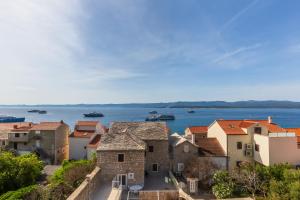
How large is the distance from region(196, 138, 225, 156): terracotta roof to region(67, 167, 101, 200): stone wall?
51.4 ft

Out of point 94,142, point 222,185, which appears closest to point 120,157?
point 222,185

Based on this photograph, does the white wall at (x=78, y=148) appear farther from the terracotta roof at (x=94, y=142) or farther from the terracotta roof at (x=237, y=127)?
the terracotta roof at (x=237, y=127)

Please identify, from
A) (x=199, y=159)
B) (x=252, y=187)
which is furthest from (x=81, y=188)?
(x=252, y=187)

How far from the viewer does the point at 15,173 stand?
35000 mm

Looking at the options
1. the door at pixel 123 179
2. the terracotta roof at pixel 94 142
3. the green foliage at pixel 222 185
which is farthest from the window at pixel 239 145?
the terracotta roof at pixel 94 142

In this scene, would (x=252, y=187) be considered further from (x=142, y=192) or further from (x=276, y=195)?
(x=142, y=192)

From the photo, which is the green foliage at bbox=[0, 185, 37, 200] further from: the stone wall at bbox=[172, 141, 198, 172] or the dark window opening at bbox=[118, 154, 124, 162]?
the stone wall at bbox=[172, 141, 198, 172]

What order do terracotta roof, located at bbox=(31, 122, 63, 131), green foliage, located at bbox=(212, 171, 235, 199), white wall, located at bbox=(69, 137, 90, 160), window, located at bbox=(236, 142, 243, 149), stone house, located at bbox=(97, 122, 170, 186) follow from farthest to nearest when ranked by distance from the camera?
terracotta roof, located at bbox=(31, 122, 63, 131) < white wall, located at bbox=(69, 137, 90, 160) < window, located at bbox=(236, 142, 243, 149) < stone house, located at bbox=(97, 122, 170, 186) < green foliage, located at bbox=(212, 171, 235, 199)

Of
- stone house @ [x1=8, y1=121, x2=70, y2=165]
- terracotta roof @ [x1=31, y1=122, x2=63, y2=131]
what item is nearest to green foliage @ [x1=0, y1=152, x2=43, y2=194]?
stone house @ [x1=8, y1=121, x2=70, y2=165]

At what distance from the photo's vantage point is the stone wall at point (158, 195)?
28078 mm

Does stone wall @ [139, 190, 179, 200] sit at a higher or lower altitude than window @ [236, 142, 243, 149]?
lower

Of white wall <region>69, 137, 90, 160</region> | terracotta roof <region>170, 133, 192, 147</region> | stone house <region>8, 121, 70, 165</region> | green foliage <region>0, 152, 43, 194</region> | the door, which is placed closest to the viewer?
the door

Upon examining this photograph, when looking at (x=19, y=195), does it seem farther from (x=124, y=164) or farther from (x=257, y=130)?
(x=257, y=130)

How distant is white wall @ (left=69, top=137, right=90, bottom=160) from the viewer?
54.5 m
